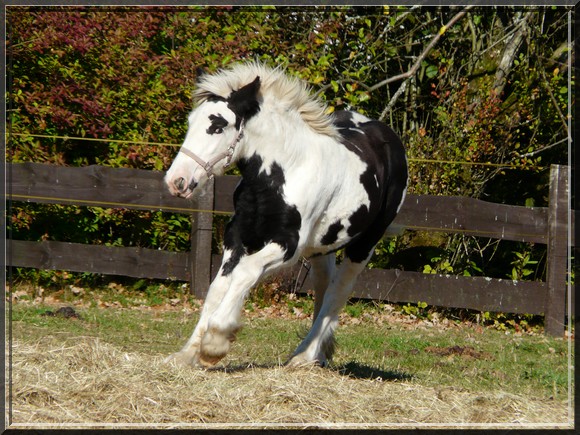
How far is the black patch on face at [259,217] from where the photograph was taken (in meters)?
5.84

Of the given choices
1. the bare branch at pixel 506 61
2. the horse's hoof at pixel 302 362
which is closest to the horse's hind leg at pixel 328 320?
the horse's hoof at pixel 302 362

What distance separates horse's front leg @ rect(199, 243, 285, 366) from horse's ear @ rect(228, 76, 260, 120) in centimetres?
92

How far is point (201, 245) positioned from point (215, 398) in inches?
236

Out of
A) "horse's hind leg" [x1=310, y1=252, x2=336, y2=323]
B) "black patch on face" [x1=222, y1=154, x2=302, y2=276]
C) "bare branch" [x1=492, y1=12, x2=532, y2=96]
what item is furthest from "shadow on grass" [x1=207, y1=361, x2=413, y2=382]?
"bare branch" [x1=492, y1=12, x2=532, y2=96]

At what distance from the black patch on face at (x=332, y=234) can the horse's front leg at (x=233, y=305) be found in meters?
0.62

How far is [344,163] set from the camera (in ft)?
21.0

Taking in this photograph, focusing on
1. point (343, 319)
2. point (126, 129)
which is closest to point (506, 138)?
→ point (343, 319)

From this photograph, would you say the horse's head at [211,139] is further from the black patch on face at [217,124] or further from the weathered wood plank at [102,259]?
the weathered wood plank at [102,259]

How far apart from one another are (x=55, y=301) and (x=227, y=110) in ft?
18.9

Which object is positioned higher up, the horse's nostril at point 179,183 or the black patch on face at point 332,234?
the horse's nostril at point 179,183

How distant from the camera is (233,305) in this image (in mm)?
5586

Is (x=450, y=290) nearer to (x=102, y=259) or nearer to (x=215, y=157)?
(x=102, y=259)

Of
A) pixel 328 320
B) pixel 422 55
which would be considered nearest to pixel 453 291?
pixel 422 55

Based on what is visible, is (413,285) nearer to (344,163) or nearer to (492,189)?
(492,189)
